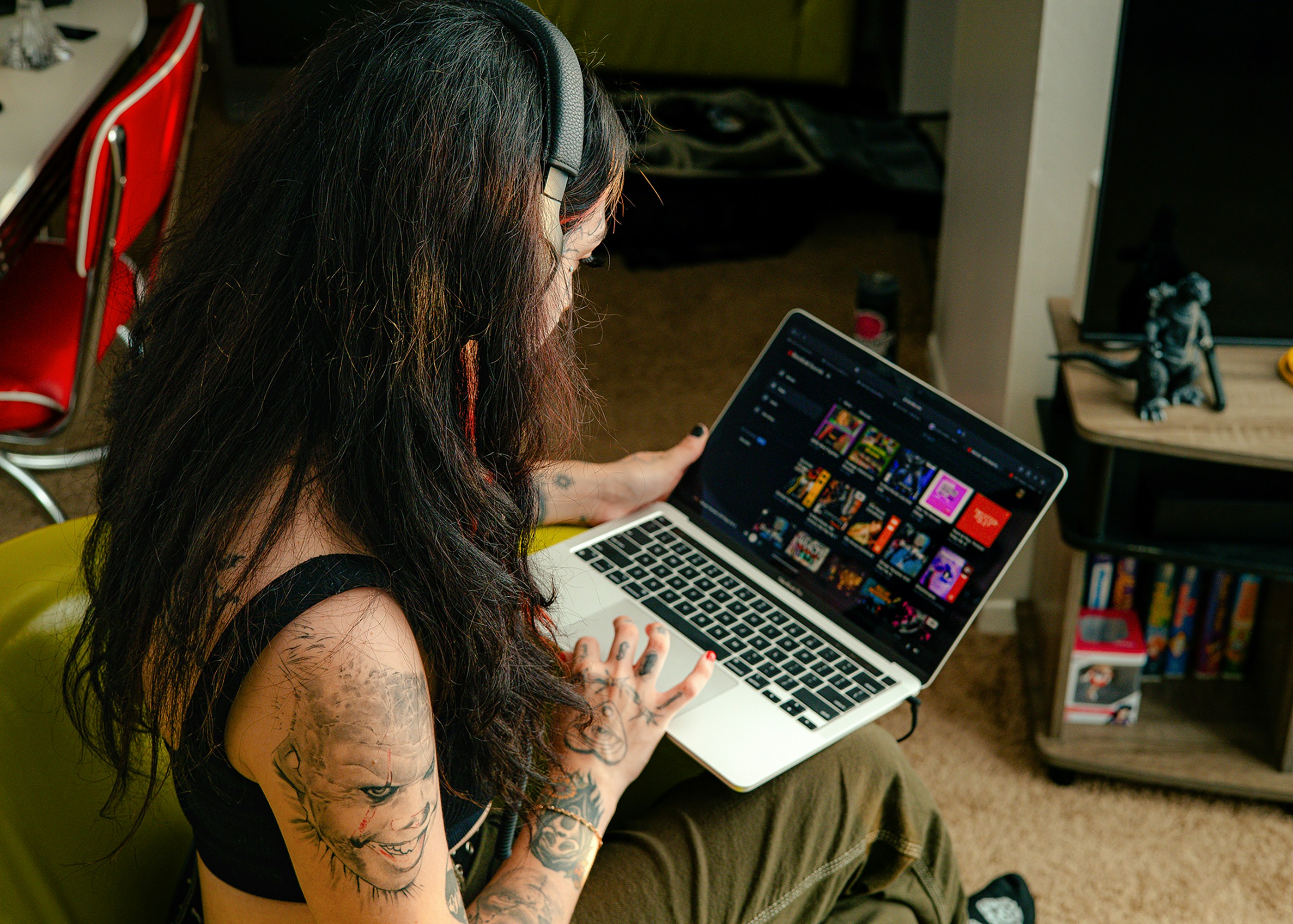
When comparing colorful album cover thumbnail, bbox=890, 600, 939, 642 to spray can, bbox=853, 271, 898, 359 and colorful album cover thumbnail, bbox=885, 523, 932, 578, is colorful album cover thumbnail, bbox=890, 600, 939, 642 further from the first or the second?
spray can, bbox=853, 271, 898, 359

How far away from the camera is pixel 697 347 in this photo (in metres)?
2.74

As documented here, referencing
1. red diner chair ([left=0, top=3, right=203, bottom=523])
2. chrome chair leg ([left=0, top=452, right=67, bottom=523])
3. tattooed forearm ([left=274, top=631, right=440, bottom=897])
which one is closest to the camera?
tattooed forearm ([left=274, top=631, right=440, bottom=897])

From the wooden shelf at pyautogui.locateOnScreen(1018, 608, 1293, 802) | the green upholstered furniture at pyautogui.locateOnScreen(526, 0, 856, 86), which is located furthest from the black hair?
the green upholstered furniture at pyautogui.locateOnScreen(526, 0, 856, 86)

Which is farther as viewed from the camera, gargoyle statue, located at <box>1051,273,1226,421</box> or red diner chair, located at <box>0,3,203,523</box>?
red diner chair, located at <box>0,3,203,523</box>

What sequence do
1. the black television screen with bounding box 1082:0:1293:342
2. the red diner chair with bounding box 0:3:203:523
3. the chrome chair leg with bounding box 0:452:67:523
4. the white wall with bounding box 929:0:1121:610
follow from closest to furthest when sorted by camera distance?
the black television screen with bounding box 1082:0:1293:342, the white wall with bounding box 929:0:1121:610, the red diner chair with bounding box 0:3:203:523, the chrome chair leg with bounding box 0:452:67:523

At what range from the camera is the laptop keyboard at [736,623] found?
1065 mm

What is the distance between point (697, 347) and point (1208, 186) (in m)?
1.45

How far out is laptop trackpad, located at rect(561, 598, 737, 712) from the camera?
3.52 feet

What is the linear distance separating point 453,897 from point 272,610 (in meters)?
0.25

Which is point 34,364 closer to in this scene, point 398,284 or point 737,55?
point 398,284

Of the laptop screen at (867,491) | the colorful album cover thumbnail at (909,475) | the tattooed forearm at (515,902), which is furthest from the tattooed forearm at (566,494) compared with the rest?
the tattooed forearm at (515,902)

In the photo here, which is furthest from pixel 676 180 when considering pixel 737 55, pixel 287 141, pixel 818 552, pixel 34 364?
pixel 287 141

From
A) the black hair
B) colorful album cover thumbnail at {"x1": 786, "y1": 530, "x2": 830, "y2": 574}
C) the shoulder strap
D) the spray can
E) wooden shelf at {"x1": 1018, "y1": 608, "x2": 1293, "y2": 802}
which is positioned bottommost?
wooden shelf at {"x1": 1018, "y1": 608, "x2": 1293, "y2": 802}

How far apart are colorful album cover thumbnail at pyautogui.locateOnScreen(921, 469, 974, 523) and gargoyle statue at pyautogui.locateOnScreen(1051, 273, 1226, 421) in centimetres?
42
